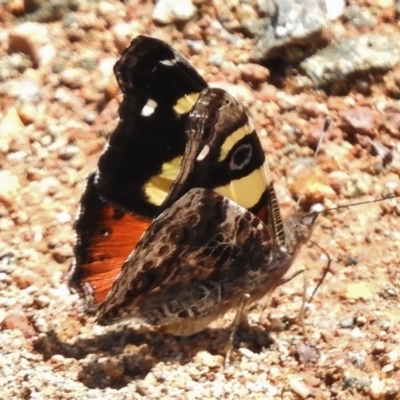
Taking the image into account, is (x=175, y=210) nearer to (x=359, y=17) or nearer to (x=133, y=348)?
(x=133, y=348)

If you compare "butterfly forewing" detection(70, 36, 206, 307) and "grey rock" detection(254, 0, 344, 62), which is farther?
"grey rock" detection(254, 0, 344, 62)

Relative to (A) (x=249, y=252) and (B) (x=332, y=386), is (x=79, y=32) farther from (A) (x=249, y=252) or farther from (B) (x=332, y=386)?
(B) (x=332, y=386)

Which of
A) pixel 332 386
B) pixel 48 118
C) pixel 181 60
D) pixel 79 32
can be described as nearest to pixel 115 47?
pixel 79 32

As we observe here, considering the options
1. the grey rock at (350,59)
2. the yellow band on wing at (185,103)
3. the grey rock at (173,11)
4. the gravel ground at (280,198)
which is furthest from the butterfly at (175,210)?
the grey rock at (173,11)

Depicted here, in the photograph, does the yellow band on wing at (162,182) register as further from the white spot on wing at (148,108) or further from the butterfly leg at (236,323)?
the butterfly leg at (236,323)

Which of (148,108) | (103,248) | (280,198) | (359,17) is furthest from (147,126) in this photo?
(359,17)

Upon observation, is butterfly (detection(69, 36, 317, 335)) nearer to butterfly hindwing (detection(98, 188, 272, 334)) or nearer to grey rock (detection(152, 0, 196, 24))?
butterfly hindwing (detection(98, 188, 272, 334))

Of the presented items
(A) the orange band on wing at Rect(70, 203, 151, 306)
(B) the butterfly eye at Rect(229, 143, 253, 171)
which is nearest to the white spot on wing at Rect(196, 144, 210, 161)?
(B) the butterfly eye at Rect(229, 143, 253, 171)
